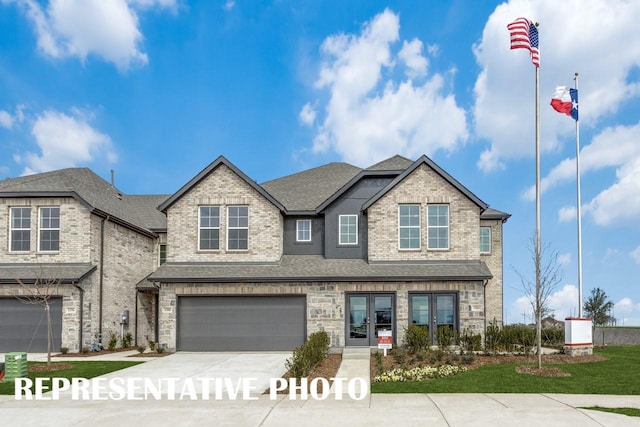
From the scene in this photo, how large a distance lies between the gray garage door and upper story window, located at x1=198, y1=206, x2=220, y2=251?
20.4 feet

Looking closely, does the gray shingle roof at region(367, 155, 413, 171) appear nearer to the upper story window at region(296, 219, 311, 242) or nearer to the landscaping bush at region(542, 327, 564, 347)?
the upper story window at region(296, 219, 311, 242)

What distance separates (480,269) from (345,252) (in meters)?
5.48

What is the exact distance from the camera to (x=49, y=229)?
2339 centimetres

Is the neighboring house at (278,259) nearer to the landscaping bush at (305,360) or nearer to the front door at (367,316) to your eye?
the front door at (367,316)

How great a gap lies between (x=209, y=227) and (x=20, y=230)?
753cm

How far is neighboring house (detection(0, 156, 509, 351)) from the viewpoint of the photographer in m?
22.4

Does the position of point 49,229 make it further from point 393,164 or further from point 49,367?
point 393,164

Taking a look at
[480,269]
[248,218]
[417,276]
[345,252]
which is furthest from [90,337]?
[480,269]

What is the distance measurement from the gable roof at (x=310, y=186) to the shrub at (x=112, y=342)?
29.6ft

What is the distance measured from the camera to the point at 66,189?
76.1 feet

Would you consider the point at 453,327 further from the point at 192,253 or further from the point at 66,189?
the point at 66,189

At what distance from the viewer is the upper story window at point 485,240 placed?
27.4 m

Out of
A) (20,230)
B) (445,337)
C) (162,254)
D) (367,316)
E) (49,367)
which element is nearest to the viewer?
(49,367)

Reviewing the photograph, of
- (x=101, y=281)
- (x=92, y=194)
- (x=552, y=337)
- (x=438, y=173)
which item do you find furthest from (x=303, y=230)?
(x=552, y=337)
